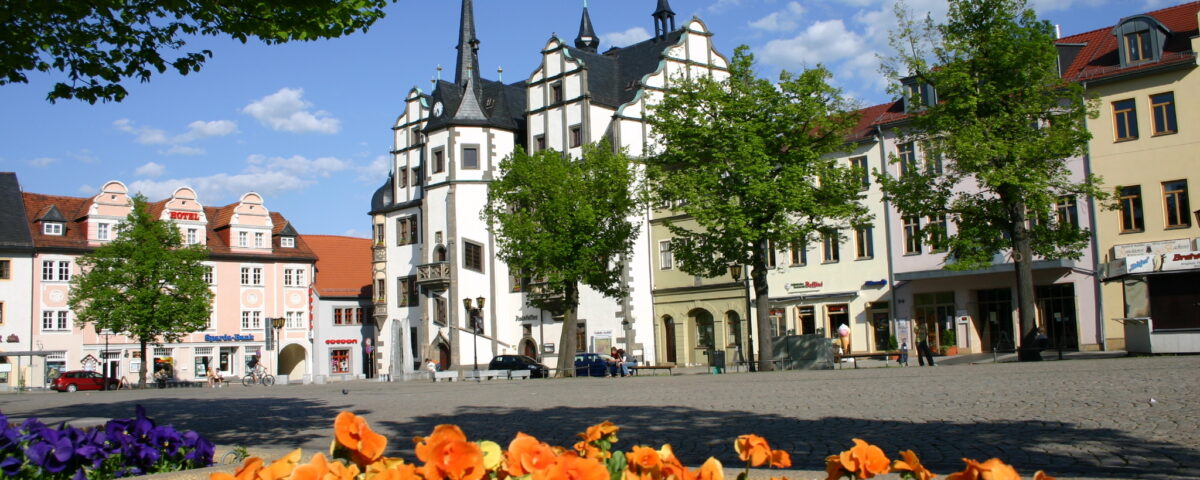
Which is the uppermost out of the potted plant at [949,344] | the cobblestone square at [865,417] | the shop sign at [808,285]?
the shop sign at [808,285]

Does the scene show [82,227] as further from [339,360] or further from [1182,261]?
[1182,261]

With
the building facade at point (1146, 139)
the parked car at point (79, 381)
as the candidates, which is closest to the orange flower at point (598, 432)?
the building facade at point (1146, 139)

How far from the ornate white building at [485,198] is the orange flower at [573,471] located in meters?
47.1

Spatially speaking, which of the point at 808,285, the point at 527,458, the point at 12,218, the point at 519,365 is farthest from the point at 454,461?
the point at 12,218

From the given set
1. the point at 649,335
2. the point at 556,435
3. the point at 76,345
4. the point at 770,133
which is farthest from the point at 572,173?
the point at 76,345

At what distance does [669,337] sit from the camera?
2035 inches

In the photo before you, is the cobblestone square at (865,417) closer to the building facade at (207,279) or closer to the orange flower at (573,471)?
the orange flower at (573,471)

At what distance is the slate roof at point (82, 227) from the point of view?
61062 millimetres

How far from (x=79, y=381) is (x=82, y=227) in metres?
14.1

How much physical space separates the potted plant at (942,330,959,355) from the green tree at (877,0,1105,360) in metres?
10.9

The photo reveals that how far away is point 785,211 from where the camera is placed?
3319 centimetres

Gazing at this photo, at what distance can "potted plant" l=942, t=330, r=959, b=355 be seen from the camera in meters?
41.0

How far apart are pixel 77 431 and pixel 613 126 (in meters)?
47.6

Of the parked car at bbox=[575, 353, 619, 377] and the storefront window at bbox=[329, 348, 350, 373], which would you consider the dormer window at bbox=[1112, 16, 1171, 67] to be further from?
the storefront window at bbox=[329, 348, 350, 373]
